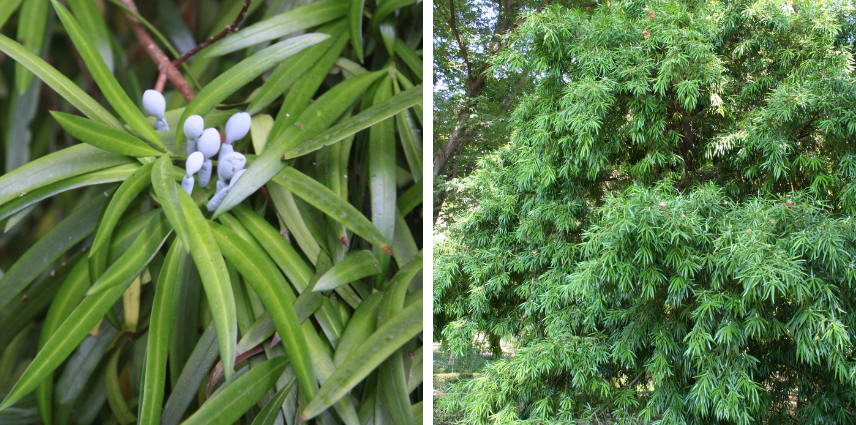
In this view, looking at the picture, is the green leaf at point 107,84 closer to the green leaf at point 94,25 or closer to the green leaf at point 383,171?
the green leaf at point 94,25

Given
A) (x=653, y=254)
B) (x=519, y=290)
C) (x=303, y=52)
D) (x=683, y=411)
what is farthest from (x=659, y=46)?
(x=303, y=52)

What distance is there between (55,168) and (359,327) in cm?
20

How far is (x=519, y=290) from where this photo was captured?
77.6 inches

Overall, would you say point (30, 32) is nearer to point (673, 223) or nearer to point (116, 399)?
point (116, 399)

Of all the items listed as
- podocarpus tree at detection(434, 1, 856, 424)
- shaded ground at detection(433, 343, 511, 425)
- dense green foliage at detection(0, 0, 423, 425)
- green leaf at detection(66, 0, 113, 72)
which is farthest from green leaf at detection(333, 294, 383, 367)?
shaded ground at detection(433, 343, 511, 425)

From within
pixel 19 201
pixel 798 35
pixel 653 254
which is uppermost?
pixel 19 201

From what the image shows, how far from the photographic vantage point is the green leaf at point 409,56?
1.04ft

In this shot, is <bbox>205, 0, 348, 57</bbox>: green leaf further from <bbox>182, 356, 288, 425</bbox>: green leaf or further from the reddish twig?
<bbox>182, 356, 288, 425</bbox>: green leaf

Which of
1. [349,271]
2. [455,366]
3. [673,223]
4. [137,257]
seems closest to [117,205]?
[137,257]

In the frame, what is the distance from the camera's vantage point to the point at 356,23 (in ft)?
0.99

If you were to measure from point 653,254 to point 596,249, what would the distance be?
18cm

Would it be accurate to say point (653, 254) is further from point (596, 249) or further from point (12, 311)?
point (12, 311)

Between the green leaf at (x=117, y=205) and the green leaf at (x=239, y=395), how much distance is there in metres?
0.10

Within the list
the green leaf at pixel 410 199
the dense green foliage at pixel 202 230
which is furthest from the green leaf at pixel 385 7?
the green leaf at pixel 410 199
